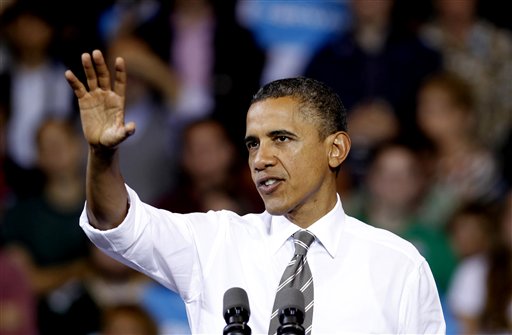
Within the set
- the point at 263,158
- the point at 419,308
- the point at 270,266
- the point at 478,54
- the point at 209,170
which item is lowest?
the point at 419,308

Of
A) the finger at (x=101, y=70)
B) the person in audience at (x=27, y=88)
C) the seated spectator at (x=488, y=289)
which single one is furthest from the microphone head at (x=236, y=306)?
the person in audience at (x=27, y=88)

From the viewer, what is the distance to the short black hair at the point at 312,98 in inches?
113

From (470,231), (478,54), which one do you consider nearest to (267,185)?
(470,231)

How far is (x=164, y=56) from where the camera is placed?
6688mm

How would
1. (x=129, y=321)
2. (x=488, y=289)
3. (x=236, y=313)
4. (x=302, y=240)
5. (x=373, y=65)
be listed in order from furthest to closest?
(x=373, y=65) → (x=488, y=289) → (x=129, y=321) → (x=302, y=240) → (x=236, y=313)

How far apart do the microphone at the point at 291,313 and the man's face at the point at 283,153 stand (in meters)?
0.38

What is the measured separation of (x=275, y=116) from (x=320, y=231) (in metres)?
0.33

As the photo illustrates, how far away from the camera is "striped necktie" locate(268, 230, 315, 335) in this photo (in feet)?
8.93

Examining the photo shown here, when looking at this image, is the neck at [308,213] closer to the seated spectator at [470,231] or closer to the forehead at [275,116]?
the forehead at [275,116]

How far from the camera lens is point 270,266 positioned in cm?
287

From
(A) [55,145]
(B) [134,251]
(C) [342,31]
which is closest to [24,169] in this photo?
(A) [55,145]

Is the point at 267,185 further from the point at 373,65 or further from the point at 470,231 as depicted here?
the point at 373,65

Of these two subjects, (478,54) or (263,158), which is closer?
(263,158)

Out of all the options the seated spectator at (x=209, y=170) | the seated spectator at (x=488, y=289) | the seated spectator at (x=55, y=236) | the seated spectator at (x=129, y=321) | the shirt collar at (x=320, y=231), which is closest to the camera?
the shirt collar at (x=320, y=231)
